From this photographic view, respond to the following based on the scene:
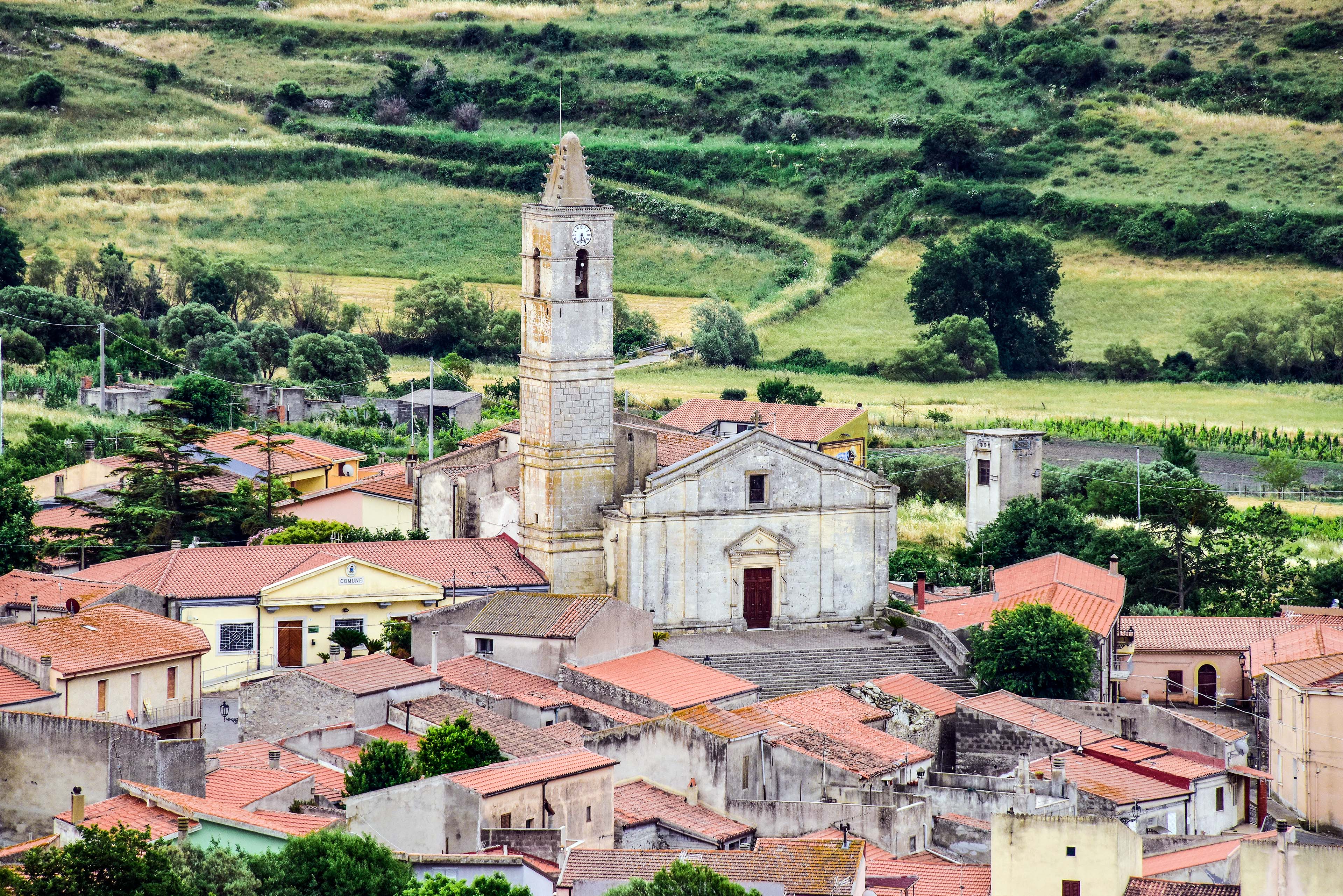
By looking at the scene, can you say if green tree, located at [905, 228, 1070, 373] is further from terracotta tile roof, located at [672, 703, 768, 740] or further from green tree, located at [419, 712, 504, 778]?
green tree, located at [419, 712, 504, 778]

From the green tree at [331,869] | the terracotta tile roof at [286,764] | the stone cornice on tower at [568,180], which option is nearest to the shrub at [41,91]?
the stone cornice on tower at [568,180]

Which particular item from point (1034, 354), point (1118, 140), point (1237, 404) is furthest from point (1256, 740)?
point (1118, 140)

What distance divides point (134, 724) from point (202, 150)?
265 ft

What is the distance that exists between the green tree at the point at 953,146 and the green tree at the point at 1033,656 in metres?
68.6

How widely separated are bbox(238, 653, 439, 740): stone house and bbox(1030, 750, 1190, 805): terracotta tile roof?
520 inches

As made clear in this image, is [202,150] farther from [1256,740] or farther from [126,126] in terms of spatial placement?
[1256,740]

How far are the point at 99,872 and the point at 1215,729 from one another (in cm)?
2784

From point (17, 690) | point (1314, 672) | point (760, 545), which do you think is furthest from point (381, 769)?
point (1314, 672)

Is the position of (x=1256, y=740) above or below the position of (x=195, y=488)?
below

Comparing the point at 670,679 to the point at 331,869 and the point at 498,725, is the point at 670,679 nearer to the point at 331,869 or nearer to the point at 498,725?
the point at 498,725

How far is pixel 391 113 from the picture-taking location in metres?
135

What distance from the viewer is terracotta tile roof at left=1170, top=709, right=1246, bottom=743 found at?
57250 mm

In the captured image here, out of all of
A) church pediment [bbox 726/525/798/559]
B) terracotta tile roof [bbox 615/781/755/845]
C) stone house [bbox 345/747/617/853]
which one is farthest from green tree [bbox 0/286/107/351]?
stone house [bbox 345/747/617/853]

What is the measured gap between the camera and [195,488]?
231ft
